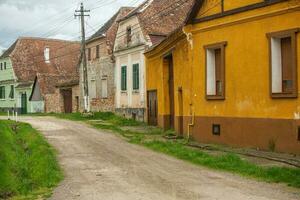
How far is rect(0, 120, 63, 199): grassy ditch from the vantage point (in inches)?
467

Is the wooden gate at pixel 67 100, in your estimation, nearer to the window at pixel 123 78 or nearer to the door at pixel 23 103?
the door at pixel 23 103

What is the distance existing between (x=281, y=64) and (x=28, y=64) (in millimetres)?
51042

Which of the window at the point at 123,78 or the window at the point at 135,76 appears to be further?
the window at the point at 123,78

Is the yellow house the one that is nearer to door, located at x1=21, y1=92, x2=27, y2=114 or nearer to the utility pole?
the utility pole

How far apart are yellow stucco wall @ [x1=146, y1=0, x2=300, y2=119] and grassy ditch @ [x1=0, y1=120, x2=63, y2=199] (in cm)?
637

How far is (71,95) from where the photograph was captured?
170 feet

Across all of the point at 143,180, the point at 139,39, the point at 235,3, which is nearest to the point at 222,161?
the point at 143,180

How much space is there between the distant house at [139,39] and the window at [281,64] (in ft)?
58.8

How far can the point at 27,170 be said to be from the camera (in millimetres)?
15023

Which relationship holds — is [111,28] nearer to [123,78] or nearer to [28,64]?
[123,78]

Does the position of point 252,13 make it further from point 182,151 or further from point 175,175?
point 175,175

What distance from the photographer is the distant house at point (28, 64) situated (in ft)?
208

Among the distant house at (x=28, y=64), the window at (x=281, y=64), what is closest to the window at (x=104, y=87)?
the distant house at (x=28, y=64)

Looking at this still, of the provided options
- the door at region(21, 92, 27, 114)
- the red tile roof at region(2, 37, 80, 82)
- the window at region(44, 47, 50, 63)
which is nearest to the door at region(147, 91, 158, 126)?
the red tile roof at region(2, 37, 80, 82)
